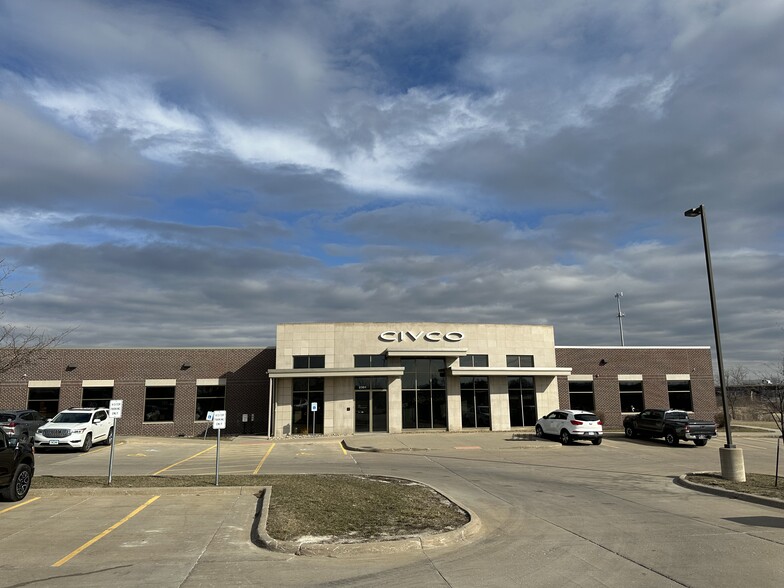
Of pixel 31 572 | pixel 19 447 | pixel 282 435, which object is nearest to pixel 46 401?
pixel 282 435

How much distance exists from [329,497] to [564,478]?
8074mm

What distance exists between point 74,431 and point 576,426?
2266 centimetres

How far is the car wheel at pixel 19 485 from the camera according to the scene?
1175 centimetres

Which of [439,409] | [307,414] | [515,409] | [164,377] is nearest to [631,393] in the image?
[515,409]

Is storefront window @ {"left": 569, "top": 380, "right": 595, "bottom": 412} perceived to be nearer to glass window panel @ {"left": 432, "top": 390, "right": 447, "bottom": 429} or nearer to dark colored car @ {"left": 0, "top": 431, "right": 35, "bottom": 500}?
glass window panel @ {"left": 432, "top": 390, "right": 447, "bottom": 429}

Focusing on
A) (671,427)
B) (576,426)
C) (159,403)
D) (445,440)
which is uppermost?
(159,403)

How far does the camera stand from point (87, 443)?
945 inches

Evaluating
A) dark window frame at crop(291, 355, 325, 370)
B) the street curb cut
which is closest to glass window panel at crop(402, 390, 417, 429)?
dark window frame at crop(291, 355, 325, 370)

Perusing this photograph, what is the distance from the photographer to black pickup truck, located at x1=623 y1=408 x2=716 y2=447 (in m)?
28.0

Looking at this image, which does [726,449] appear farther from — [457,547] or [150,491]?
[150,491]

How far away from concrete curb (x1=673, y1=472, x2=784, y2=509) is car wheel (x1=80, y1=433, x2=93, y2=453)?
22.1 m

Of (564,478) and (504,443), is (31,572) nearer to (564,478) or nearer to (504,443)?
(564,478)

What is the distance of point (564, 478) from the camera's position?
17062 millimetres

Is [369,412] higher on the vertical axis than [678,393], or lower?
lower
